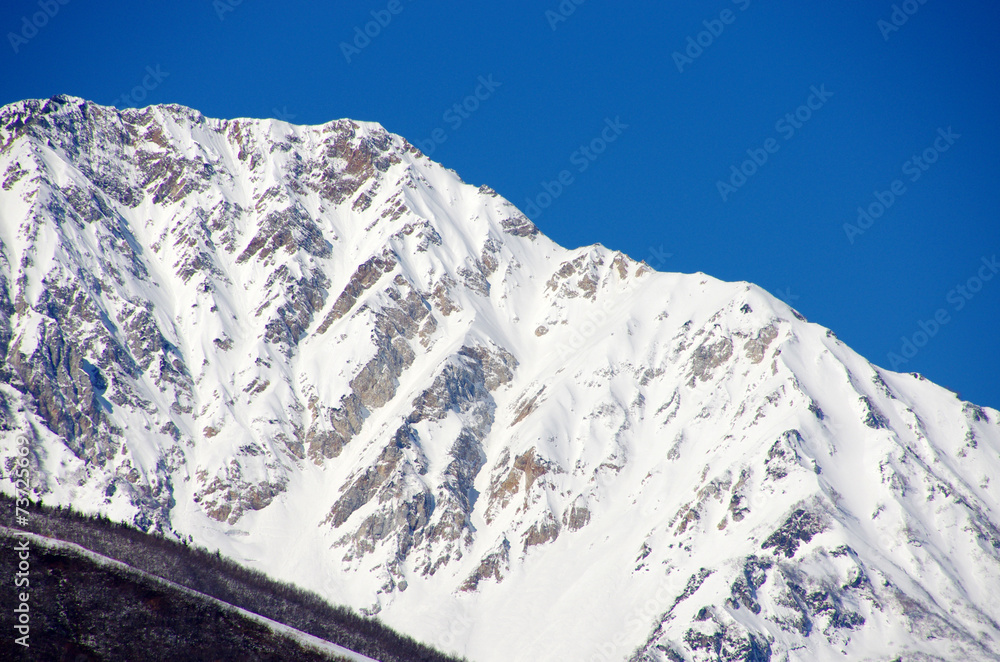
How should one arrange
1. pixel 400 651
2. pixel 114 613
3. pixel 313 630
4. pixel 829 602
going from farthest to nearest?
pixel 829 602, pixel 400 651, pixel 313 630, pixel 114 613

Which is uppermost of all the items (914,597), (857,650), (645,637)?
(914,597)

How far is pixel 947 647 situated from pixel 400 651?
99.7 metres

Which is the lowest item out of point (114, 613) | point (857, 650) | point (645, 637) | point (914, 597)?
point (114, 613)

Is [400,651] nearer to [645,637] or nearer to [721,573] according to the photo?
[645,637]

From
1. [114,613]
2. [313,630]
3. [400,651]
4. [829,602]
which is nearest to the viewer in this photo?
[114,613]

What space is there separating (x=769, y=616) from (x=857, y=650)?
54.9ft

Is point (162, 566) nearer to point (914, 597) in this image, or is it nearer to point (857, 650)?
point (857, 650)

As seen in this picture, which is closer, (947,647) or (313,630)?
(313,630)

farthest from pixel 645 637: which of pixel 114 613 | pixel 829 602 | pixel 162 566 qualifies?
pixel 114 613

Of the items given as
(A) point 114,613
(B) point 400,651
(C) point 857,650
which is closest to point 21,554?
(A) point 114,613

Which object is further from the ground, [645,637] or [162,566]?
[645,637]

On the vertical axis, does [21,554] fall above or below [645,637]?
below

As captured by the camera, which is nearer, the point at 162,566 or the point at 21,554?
the point at 21,554

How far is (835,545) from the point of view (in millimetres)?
198750
